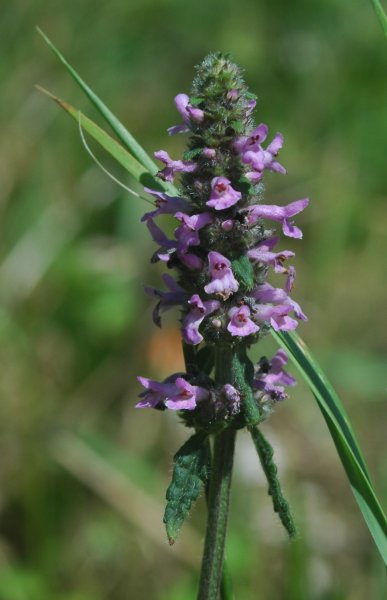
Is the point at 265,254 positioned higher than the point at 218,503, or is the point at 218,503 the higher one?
the point at 265,254

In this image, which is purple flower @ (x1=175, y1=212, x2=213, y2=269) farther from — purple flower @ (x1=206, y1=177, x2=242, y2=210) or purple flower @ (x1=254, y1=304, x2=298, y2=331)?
purple flower @ (x1=254, y1=304, x2=298, y2=331)

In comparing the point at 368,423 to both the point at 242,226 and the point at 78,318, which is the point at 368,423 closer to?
the point at 78,318

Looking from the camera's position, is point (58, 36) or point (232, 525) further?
point (58, 36)

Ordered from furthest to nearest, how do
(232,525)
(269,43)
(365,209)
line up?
(269,43) → (365,209) → (232,525)

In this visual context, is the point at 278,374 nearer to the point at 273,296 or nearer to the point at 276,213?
the point at 273,296

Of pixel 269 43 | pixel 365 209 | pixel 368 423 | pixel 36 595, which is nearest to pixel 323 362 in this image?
pixel 368 423

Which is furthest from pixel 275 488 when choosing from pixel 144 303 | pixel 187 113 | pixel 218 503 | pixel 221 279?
pixel 144 303

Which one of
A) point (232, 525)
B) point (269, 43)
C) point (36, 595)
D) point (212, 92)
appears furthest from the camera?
point (269, 43)
